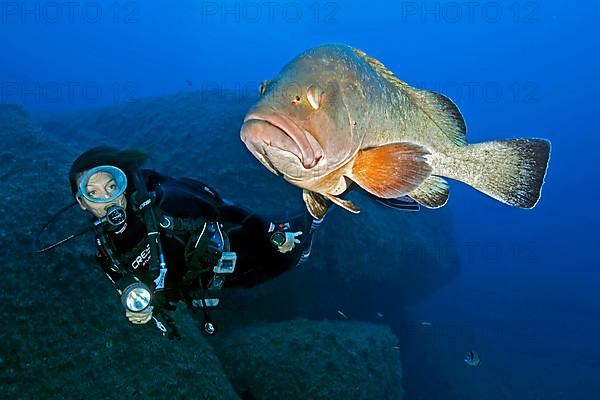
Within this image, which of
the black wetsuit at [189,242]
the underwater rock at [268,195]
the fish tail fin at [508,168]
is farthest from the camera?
the underwater rock at [268,195]

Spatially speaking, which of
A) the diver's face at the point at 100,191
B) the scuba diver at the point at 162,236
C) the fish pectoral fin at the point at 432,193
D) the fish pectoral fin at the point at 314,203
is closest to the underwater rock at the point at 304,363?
the scuba diver at the point at 162,236

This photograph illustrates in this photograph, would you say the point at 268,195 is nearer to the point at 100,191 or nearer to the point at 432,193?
the point at 100,191

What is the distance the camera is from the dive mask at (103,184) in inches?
103

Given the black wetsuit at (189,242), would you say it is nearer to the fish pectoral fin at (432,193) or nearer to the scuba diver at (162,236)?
the scuba diver at (162,236)

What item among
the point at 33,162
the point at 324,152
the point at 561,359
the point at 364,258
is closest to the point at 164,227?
the point at 324,152

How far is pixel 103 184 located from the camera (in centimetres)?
269

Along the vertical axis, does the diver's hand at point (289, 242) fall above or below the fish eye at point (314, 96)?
below

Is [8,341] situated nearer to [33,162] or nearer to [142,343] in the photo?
[142,343]

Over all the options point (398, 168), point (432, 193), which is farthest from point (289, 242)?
point (398, 168)

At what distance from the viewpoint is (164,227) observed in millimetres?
3088

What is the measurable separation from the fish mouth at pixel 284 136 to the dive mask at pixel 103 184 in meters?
1.90

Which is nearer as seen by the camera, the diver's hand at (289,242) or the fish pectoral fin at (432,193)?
the fish pectoral fin at (432,193)

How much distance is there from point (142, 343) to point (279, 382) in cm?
209

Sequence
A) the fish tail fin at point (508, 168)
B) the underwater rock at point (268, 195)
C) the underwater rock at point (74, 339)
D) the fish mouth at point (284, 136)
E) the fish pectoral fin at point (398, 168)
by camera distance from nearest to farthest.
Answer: the fish mouth at point (284, 136)
the fish pectoral fin at point (398, 168)
the fish tail fin at point (508, 168)
the underwater rock at point (74, 339)
the underwater rock at point (268, 195)
